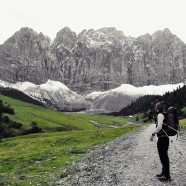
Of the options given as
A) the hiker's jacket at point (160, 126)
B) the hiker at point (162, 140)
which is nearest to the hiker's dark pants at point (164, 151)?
the hiker at point (162, 140)

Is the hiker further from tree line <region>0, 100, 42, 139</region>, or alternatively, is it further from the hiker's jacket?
tree line <region>0, 100, 42, 139</region>

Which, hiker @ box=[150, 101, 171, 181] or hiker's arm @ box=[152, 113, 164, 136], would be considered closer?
hiker's arm @ box=[152, 113, 164, 136]

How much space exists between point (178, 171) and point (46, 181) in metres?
10.4

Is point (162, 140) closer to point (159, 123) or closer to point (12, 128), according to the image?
point (159, 123)

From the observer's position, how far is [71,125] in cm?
19100

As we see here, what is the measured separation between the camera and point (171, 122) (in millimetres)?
18078

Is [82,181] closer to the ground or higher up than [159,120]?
closer to the ground

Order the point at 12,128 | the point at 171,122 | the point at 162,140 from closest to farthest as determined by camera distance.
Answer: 1. the point at 171,122
2. the point at 162,140
3. the point at 12,128

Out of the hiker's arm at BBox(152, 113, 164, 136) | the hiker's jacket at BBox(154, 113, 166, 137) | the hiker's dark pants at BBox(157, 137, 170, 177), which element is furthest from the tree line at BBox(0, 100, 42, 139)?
the hiker's arm at BBox(152, 113, 164, 136)

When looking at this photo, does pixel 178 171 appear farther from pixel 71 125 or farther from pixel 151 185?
pixel 71 125

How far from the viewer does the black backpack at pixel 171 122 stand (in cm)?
1797

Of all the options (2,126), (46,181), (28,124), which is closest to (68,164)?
(46,181)

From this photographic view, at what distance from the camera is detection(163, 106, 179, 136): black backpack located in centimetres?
1797

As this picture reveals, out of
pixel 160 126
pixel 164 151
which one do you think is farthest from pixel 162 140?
pixel 160 126
